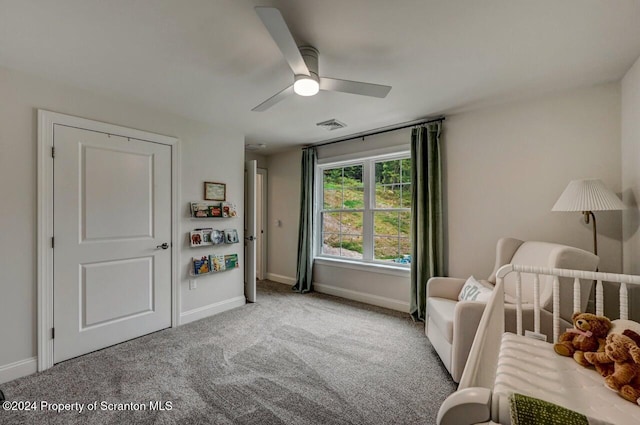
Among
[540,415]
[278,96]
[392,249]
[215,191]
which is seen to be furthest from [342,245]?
[540,415]

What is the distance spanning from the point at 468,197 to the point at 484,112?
2.94 feet

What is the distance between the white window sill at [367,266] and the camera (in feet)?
11.4

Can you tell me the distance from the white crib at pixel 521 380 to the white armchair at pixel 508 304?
0.37m

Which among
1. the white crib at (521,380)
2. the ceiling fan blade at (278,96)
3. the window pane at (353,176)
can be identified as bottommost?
the white crib at (521,380)

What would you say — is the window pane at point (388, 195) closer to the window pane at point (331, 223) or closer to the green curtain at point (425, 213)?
the green curtain at point (425, 213)

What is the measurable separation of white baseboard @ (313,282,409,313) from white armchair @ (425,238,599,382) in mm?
898

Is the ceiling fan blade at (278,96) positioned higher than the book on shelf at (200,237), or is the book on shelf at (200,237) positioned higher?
A: the ceiling fan blade at (278,96)

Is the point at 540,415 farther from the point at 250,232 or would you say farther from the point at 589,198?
the point at 250,232

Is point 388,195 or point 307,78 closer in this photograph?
point 307,78

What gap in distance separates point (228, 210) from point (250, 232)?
0.49 m

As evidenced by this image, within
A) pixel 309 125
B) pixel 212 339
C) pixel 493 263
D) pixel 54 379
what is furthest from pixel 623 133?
pixel 54 379

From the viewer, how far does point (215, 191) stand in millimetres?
3359

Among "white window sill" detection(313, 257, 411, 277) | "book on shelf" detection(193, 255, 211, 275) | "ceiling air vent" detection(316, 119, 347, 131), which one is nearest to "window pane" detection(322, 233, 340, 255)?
"white window sill" detection(313, 257, 411, 277)

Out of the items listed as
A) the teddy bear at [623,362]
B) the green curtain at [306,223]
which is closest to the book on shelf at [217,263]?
the green curtain at [306,223]
